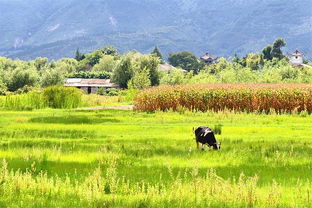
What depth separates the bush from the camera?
5666cm

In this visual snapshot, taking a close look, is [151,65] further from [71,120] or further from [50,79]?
[71,120]

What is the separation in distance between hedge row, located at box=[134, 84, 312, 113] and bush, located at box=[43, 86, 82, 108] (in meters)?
9.63

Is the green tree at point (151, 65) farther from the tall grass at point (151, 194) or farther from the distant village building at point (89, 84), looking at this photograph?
the tall grass at point (151, 194)

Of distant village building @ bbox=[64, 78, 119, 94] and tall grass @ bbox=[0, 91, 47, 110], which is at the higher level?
distant village building @ bbox=[64, 78, 119, 94]

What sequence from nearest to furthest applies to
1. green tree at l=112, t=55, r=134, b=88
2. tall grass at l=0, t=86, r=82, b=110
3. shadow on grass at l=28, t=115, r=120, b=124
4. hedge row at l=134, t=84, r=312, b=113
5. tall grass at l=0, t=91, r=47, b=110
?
shadow on grass at l=28, t=115, r=120, b=124 → hedge row at l=134, t=84, r=312, b=113 → tall grass at l=0, t=91, r=47, b=110 → tall grass at l=0, t=86, r=82, b=110 → green tree at l=112, t=55, r=134, b=88

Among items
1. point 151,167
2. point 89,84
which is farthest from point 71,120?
point 89,84

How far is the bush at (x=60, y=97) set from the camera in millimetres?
56656

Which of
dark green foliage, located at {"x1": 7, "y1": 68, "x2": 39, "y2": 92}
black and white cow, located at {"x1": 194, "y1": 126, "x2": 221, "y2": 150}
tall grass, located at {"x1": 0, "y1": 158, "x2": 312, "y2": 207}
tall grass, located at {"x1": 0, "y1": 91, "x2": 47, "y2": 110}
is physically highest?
dark green foliage, located at {"x1": 7, "y1": 68, "x2": 39, "y2": 92}

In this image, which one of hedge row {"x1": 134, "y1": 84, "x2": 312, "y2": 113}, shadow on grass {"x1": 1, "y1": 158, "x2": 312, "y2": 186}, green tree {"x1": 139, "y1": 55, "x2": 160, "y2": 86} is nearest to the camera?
shadow on grass {"x1": 1, "y1": 158, "x2": 312, "y2": 186}

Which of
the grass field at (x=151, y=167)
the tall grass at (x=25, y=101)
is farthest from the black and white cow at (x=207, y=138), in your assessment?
the tall grass at (x=25, y=101)

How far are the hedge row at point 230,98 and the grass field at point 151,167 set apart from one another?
48.6ft

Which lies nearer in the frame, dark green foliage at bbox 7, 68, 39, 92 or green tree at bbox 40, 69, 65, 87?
dark green foliage at bbox 7, 68, 39, 92

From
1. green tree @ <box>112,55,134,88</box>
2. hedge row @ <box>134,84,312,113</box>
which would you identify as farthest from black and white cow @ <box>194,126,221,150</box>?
green tree @ <box>112,55,134,88</box>

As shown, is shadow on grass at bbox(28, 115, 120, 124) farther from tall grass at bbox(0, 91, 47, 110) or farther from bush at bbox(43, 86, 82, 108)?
bush at bbox(43, 86, 82, 108)
